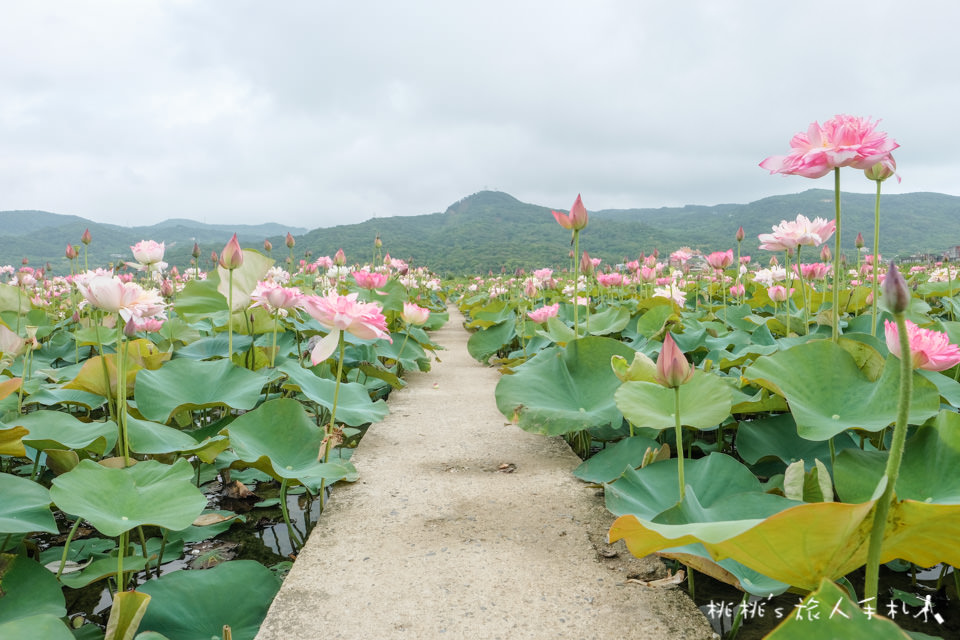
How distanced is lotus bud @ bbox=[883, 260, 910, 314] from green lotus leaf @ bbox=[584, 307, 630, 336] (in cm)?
171

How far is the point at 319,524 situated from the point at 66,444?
54cm

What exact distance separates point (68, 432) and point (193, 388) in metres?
0.34

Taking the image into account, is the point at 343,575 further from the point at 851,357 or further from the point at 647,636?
A: the point at 851,357

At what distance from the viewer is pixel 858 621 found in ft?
1.61

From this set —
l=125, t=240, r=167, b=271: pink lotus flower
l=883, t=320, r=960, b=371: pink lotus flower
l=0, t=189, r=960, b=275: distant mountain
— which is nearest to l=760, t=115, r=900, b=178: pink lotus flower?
l=883, t=320, r=960, b=371: pink lotus flower

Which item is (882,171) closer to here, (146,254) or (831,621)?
(831,621)

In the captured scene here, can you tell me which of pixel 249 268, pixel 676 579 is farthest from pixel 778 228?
pixel 249 268

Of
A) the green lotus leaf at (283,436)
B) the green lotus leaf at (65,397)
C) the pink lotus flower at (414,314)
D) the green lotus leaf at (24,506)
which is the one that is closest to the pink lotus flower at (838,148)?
the green lotus leaf at (283,436)

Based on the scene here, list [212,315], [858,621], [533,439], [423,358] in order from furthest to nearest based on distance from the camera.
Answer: [423,358] < [212,315] < [533,439] < [858,621]

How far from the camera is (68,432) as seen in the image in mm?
1189

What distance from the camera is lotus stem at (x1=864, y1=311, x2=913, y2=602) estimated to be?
0.52 meters

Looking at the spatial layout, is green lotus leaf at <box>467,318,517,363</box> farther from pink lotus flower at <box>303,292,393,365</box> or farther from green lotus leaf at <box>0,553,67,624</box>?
green lotus leaf at <box>0,553,67,624</box>

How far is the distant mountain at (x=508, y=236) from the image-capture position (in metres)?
24.4

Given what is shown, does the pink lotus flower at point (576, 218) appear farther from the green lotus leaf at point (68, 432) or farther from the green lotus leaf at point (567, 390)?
the green lotus leaf at point (68, 432)
